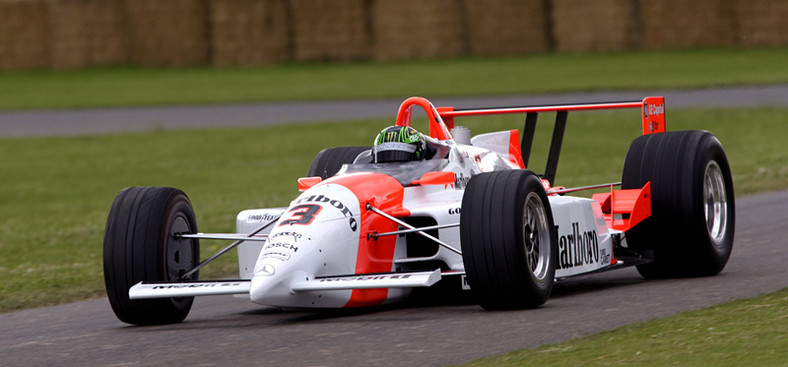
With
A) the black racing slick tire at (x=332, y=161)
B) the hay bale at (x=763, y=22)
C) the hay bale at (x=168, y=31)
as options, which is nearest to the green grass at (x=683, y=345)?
the black racing slick tire at (x=332, y=161)

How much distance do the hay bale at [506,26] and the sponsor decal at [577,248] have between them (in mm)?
27776

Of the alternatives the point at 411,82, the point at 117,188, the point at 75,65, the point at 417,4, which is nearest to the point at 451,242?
the point at 117,188

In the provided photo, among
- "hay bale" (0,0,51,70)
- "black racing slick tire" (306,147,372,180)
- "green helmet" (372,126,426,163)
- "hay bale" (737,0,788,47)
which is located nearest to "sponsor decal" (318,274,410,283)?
"green helmet" (372,126,426,163)

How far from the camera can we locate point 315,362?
6.27 metres

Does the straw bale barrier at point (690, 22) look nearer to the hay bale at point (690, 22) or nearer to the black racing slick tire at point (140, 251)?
the hay bale at point (690, 22)

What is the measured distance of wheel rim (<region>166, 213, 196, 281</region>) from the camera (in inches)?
324

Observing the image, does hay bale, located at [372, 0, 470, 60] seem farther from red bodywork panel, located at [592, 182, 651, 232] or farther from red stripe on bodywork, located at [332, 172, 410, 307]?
red stripe on bodywork, located at [332, 172, 410, 307]

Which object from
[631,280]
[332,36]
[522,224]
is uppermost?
[332,36]

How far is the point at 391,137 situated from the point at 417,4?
28.0m

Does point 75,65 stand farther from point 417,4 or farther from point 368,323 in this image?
point 368,323

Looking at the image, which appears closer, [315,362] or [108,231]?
[315,362]

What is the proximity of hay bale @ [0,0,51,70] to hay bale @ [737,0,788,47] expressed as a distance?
68.6 feet

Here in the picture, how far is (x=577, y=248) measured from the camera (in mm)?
8617

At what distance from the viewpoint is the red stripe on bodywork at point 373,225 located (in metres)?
7.84
